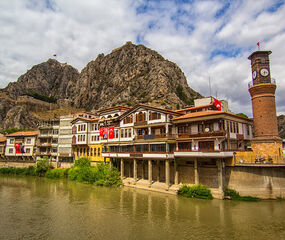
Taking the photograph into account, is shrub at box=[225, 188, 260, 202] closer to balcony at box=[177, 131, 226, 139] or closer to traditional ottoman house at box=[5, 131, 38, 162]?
balcony at box=[177, 131, 226, 139]

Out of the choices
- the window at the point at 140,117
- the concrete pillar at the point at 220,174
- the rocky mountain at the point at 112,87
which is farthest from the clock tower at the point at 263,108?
the rocky mountain at the point at 112,87

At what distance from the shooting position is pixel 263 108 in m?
32.0

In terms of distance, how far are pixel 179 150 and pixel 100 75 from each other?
13044 centimetres

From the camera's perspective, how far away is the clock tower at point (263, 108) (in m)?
30.5

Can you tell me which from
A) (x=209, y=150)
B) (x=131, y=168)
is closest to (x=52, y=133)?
(x=131, y=168)

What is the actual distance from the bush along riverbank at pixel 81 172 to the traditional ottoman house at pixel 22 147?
447 centimetres

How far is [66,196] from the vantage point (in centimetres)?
3359

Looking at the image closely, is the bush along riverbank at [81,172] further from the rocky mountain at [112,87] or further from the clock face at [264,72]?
the rocky mountain at [112,87]

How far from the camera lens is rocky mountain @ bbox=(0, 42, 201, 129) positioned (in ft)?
349

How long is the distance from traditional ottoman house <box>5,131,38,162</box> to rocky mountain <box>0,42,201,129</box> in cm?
4480

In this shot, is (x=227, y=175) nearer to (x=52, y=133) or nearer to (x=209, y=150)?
(x=209, y=150)

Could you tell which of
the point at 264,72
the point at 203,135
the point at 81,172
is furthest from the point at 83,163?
the point at 264,72

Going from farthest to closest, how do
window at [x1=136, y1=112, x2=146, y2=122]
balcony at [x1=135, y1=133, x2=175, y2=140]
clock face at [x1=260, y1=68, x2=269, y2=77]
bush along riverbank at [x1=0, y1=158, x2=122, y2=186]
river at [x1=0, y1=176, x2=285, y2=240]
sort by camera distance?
1. bush along riverbank at [x1=0, y1=158, x2=122, y2=186]
2. window at [x1=136, y1=112, x2=146, y2=122]
3. balcony at [x1=135, y1=133, x2=175, y2=140]
4. clock face at [x1=260, y1=68, x2=269, y2=77]
5. river at [x1=0, y1=176, x2=285, y2=240]

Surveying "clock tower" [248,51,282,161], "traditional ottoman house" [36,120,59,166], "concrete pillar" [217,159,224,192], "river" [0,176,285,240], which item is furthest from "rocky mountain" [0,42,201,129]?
"river" [0,176,285,240]
